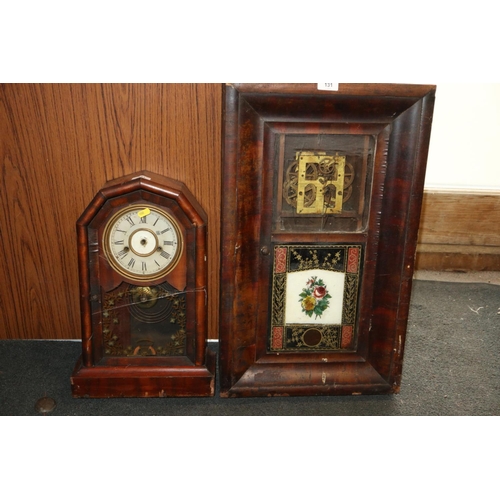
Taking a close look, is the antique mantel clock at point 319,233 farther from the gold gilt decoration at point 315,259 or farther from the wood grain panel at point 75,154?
the wood grain panel at point 75,154

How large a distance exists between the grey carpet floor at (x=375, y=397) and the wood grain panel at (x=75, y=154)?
0.35m

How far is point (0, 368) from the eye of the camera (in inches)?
91.2

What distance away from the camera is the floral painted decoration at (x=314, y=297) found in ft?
6.88

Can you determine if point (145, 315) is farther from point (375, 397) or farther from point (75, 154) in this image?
point (375, 397)

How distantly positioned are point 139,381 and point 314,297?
28.6 inches

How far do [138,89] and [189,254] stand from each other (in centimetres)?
67

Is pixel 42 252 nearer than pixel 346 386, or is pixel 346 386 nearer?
pixel 346 386

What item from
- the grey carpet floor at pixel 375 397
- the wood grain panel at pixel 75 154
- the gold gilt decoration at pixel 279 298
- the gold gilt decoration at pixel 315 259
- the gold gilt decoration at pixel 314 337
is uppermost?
the wood grain panel at pixel 75 154

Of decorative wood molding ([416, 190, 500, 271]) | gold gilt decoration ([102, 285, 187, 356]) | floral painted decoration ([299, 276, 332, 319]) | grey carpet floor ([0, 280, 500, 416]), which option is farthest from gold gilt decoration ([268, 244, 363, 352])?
decorative wood molding ([416, 190, 500, 271])

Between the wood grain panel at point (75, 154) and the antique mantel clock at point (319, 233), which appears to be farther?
the wood grain panel at point (75, 154)

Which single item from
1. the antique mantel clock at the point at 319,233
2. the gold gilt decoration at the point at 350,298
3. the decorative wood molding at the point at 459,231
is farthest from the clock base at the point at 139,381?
the decorative wood molding at the point at 459,231

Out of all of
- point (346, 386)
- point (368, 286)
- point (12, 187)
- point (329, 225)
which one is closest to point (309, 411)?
point (346, 386)

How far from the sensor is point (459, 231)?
334 centimetres

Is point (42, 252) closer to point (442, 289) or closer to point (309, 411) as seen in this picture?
point (309, 411)
